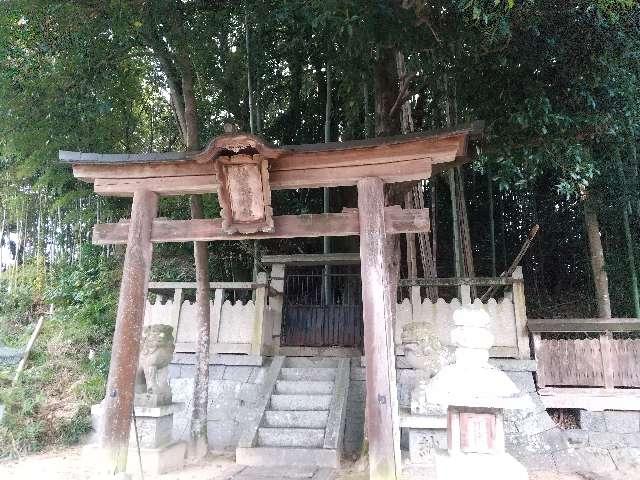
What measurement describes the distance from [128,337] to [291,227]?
1.83 m

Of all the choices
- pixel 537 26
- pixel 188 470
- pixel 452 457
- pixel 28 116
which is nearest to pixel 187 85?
pixel 28 116

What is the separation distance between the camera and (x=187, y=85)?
22.2 ft

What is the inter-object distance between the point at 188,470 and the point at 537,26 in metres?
6.19

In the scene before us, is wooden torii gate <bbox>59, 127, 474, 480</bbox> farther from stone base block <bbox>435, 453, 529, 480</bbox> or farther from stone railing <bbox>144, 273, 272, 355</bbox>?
stone railing <bbox>144, 273, 272, 355</bbox>

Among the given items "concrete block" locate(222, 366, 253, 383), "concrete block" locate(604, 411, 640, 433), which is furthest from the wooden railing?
"concrete block" locate(222, 366, 253, 383)

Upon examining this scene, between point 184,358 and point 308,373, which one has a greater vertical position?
point 184,358

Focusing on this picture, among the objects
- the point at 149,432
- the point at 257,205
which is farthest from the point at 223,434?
the point at 257,205

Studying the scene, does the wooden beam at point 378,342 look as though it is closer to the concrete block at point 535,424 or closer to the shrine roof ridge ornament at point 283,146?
the shrine roof ridge ornament at point 283,146

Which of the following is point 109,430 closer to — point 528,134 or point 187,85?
point 187,85

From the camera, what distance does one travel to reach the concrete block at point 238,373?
283 inches

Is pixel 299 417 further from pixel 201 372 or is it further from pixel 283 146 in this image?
pixel 283 146

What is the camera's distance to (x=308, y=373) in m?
7.05

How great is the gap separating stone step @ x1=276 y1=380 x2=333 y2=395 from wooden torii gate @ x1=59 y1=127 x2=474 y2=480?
2.66 meters

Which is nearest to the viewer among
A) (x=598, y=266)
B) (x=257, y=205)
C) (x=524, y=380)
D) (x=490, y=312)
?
(x=257, y=205)
